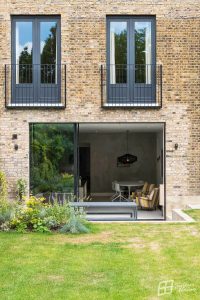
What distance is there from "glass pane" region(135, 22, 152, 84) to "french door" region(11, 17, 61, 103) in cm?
241

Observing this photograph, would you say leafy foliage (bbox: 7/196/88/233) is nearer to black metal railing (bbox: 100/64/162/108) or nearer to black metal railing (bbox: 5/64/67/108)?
black metal railing (bbox: 5/64/67/108)

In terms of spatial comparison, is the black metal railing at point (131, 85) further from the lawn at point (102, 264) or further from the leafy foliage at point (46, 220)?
the lawn at point (102, 264)

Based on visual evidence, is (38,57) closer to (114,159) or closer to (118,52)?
(118,52)

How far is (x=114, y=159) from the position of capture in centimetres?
2572

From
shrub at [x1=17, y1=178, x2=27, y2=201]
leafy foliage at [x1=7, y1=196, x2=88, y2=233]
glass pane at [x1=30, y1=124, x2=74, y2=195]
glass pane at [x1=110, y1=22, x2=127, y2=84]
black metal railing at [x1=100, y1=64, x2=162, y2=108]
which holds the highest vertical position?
glass pane at [x1=110, y1=22, x2=127, y2=84]

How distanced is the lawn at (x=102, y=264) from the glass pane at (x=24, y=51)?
648 cm

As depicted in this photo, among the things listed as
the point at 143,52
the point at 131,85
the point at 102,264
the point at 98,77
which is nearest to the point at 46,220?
the point at 102,264

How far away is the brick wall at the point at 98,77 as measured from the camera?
52.4 ft

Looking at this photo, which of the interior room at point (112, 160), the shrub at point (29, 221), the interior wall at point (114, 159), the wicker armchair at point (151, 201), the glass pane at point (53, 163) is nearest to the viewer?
the shrub at point (29, 221)

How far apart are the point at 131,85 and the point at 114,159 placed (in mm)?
9890

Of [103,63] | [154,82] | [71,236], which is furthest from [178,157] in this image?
[71,236]

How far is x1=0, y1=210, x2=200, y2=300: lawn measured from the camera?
21.7 feet

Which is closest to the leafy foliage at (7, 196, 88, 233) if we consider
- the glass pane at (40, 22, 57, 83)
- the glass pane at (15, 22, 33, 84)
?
the glass pane at (15, 22, 33, 84)

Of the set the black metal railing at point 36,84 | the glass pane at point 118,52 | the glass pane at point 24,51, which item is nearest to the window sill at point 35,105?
the black metal railing at point 36,84
